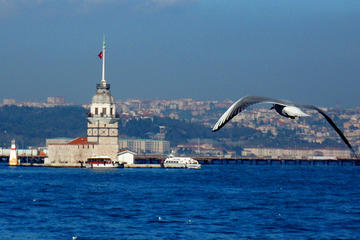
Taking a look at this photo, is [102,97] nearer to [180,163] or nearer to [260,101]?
[180,163]

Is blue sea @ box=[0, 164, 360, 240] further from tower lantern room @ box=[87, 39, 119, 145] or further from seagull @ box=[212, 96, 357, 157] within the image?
tower lantern room @ box=[87, 39, 119, 145]

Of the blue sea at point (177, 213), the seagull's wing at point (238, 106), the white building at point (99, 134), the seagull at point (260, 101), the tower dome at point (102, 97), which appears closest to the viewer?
the seagull's wing at point (238, 106)

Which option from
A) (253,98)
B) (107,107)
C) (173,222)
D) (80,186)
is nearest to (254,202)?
(173,222)

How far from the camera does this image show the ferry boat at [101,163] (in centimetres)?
12606

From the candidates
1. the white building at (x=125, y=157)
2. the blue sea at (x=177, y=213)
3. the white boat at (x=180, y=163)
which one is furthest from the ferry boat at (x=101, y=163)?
the blue sea at (x=177, y=213)

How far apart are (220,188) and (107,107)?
6589 cm

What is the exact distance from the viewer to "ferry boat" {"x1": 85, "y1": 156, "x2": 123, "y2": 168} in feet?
414

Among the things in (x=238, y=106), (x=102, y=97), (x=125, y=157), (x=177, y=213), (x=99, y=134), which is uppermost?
(x=102, y=97)

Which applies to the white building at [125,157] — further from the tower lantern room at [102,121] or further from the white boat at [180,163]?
the white boat at [180,163]

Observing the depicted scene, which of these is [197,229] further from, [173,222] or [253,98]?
[253,98]

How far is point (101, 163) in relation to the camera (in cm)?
12662

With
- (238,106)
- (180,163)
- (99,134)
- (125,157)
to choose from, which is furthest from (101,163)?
(238,106)

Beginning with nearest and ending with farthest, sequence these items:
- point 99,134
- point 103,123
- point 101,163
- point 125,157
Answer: point 101,163, point 103,123, point 99,134, point 125,157

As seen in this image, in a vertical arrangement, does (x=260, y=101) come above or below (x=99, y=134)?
below
